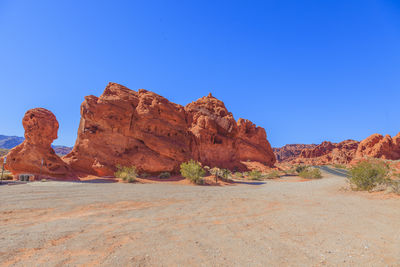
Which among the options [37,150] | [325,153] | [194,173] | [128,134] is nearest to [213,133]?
[128,134]

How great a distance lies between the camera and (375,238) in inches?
121

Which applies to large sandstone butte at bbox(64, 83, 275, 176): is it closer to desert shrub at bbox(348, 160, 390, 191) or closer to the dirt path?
the dirt path

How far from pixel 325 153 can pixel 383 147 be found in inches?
1493

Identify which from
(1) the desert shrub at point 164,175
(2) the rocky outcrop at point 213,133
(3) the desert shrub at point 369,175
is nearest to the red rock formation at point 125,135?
(1) the desert shrub at point 164,175

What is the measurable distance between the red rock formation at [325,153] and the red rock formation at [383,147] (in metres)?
11.7

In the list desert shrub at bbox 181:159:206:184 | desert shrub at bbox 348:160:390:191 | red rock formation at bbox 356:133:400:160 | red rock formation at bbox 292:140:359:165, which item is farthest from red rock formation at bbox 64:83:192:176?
red rock formation at bbox 292:140:359:165

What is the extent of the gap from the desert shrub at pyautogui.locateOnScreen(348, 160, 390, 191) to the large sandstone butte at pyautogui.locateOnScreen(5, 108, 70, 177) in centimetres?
2085

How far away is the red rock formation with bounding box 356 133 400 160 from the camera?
63.2m

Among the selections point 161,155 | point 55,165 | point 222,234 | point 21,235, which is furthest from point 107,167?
point 222,234

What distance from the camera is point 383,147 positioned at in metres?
63.4

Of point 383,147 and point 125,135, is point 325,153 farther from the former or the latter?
point 125,135

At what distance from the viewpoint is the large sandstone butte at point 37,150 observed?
1536cm

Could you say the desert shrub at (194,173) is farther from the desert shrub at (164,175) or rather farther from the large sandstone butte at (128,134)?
the large sandstone butte at (128,134)

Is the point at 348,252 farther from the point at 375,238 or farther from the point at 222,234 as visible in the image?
the point at 222,234
